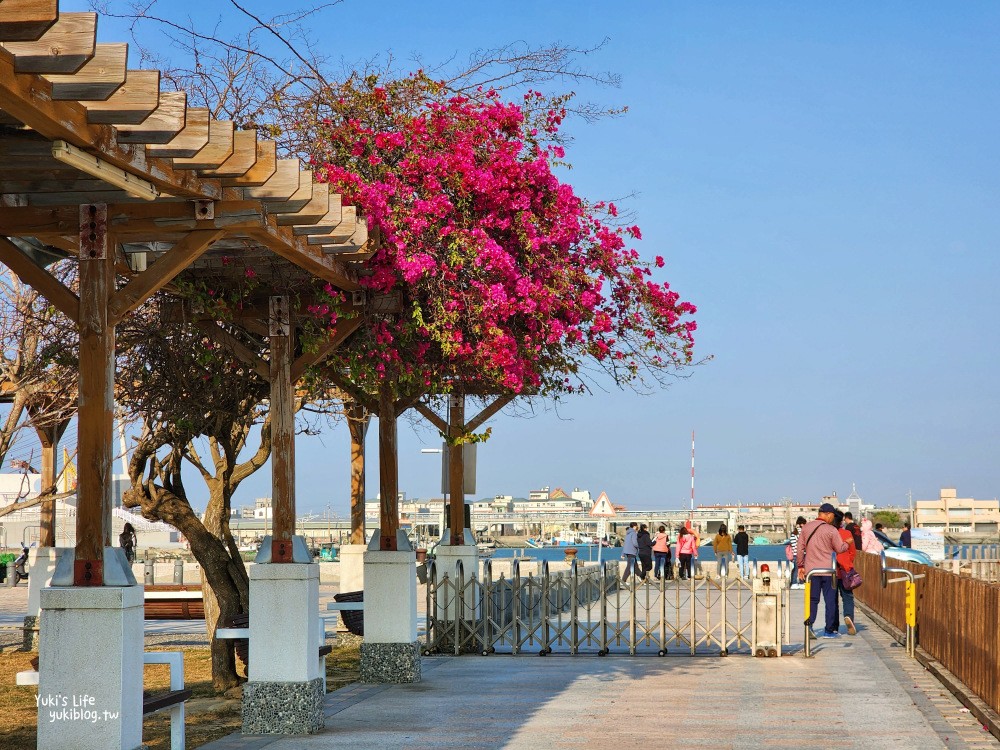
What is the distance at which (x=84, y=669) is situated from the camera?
7309mm

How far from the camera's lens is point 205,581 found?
14.2m

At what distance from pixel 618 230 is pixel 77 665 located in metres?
7.77

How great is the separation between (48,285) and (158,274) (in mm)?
672

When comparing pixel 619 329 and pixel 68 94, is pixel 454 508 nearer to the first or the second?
pixel 619 329

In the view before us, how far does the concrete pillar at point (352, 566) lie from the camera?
20891 mm

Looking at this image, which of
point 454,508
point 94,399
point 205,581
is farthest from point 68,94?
point 454,508

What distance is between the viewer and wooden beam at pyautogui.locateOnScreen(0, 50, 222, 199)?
563 centimetres

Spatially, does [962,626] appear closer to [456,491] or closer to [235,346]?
[235,346]

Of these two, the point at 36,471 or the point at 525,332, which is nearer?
the point at 525,332

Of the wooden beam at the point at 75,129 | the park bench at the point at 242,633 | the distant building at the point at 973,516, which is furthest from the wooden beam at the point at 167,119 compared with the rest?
the distant building at the point at 973,516

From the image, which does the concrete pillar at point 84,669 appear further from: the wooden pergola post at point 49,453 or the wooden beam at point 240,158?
the wooden pergola post at point 49,453

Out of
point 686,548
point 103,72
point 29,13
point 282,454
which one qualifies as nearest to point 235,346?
point 282,454

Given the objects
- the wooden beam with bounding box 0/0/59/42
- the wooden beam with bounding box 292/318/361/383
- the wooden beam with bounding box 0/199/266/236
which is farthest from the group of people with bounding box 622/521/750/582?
the wooden beam with bounding box 0/0/59/42

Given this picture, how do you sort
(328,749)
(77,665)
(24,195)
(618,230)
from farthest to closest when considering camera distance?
(618,230)
(328,749)
(24,195)
(77,665)
